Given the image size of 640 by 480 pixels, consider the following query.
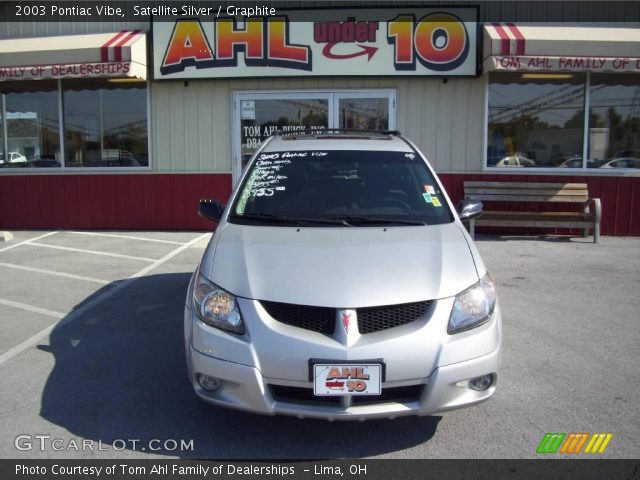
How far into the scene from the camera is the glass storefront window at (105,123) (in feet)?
36.1

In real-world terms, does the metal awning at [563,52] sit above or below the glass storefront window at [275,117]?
above

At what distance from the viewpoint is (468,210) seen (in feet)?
14.9

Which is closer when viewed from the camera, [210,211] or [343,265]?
[343,265]

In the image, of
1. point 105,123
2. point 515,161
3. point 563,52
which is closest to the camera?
point 563,52

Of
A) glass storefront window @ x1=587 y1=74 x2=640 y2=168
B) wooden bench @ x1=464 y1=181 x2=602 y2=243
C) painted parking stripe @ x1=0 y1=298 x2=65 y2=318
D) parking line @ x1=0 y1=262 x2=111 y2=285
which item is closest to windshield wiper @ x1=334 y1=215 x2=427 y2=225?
painted parking stripe @ x1=0 y1=298 x2=65 y2=318

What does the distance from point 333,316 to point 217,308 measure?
0.65 metres

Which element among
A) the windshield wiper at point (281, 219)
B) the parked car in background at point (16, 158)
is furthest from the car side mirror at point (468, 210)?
the parked car in background at point (16, 158)

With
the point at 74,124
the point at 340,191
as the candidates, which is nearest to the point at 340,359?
Result: the point at 340,191

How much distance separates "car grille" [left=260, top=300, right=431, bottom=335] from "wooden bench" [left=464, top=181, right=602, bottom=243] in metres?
7.03

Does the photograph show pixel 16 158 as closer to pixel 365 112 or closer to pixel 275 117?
pixel 275 117

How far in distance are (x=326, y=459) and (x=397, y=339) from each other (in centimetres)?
79

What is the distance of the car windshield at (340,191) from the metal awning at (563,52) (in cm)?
550

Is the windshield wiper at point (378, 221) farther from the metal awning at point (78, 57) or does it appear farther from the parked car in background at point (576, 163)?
the parked car in background at point (576, 163)

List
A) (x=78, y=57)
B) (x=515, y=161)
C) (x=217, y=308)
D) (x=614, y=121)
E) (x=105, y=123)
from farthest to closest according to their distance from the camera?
(x=105, y=123) < (x=515, y=161) < (x=614, y=121) < (x=78, y=57) < (x=217, y=308)
